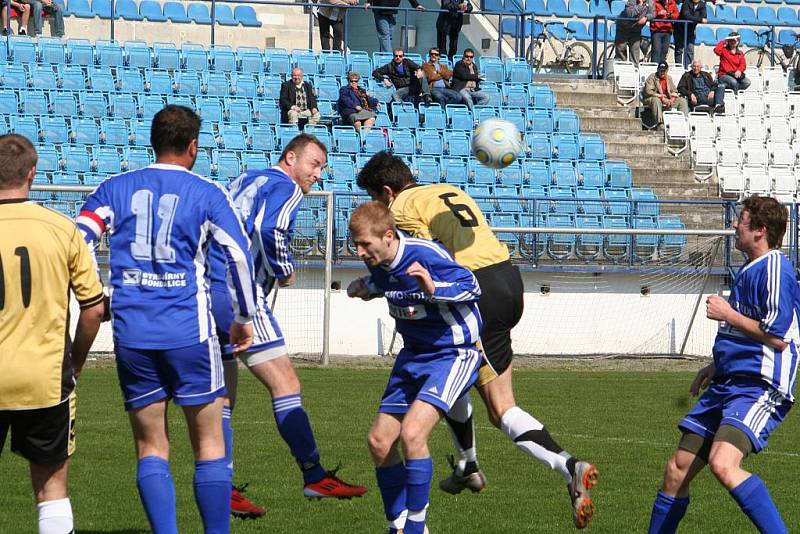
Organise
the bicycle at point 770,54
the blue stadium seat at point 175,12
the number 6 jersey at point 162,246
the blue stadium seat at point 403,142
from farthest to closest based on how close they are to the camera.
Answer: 1. the bicycle at point 770,54
2. the blue stadium seat at point 175,12
3. the blue stadium seat at point 403,142
4. the number 6 jersey at point 162,246

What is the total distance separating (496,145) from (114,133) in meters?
12.9

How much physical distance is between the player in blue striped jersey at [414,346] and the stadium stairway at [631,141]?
14923 mm

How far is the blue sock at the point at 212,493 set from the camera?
5910 mm

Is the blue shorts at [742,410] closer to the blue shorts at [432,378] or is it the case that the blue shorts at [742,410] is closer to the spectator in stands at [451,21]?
the blue shorts at [432,378]

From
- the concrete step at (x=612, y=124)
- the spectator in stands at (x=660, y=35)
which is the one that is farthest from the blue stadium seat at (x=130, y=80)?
the spectator in stands at (x=660, y=35)

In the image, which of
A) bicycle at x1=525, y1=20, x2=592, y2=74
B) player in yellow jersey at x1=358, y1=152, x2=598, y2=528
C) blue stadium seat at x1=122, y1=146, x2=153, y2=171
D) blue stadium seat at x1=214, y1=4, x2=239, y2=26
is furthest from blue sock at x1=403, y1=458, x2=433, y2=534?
blue stadium seat at x1=214, y1=4, x2=239, y2=26

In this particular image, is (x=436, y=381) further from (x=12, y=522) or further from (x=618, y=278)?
(x=618, y=278)

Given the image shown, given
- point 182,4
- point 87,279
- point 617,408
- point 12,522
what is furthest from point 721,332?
point 182,4

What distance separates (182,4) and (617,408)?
16.9 meters

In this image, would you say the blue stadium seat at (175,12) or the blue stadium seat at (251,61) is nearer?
the blue stadium seat at (251,61)

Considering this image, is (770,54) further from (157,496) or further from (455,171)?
(157,496)

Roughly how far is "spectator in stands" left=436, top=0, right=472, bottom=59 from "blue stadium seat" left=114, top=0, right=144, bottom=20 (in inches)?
244

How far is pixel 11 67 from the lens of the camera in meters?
21.1

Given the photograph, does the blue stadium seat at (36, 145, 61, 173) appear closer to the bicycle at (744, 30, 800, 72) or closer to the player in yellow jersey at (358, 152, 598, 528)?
the player in yellow jersey at (358, 152, 598, 528)
